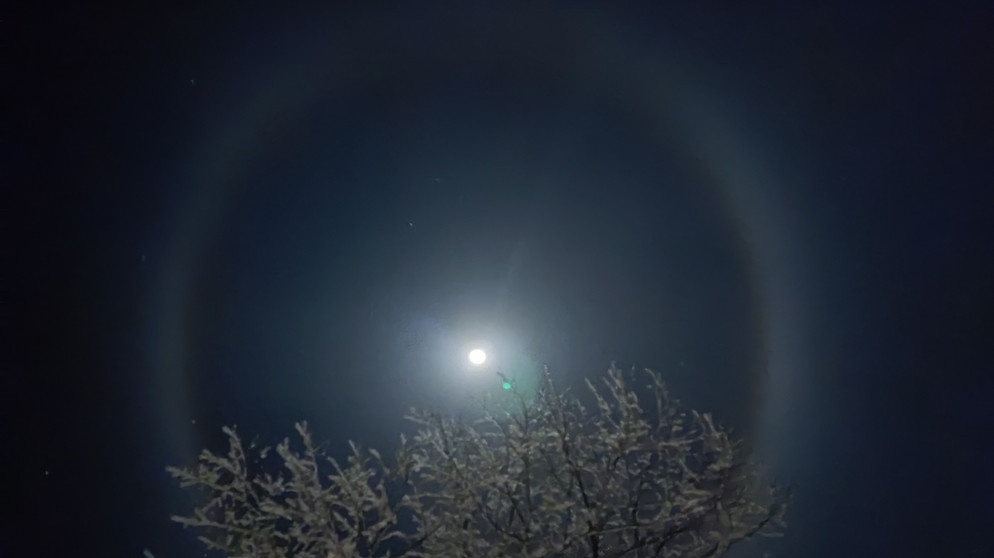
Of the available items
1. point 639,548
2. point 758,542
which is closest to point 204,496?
point 639,548

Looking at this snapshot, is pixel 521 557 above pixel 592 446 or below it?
below

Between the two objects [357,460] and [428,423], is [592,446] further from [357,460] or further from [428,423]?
[357,460]

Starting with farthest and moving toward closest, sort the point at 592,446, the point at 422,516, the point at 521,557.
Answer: the point at 592,446
the point at 422,516
the point at 521,557

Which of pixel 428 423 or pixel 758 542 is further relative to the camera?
pixel 758 542

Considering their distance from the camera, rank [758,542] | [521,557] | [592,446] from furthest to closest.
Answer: [758,542], [592,446], [521,557]

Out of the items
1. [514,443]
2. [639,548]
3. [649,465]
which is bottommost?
[639,548]

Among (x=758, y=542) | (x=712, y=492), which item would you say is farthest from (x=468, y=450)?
(x=758, y=542)

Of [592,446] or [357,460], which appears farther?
[592,446]

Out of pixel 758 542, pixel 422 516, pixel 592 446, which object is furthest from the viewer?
pixel 758 542

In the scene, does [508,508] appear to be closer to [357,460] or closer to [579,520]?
[579,520]
